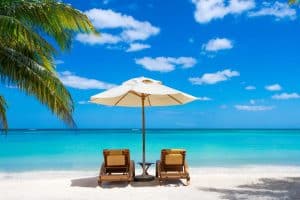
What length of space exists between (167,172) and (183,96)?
1.32 meters

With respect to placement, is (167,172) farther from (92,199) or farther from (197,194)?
(92,199)

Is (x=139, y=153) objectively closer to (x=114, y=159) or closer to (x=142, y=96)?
(x=142, y=96)

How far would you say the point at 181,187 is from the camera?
8.01 meters

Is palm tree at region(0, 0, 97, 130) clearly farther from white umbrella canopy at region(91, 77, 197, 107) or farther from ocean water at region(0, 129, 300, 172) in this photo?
ocean water at region(0, 129, 300, 172)

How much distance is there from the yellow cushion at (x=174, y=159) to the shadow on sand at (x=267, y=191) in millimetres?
749

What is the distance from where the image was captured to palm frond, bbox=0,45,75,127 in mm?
7074

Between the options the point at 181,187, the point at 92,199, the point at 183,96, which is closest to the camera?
the point at 92,199

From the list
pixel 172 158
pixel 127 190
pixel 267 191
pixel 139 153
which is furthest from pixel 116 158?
pixel 139 153

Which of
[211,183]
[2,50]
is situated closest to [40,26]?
[2,50]

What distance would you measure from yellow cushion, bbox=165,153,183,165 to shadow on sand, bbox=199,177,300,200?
2.46 ft

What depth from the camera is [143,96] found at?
895 centimetres

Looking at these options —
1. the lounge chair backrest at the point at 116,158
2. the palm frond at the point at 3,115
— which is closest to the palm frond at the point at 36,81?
the lounge chair backrest at the point at 116,158

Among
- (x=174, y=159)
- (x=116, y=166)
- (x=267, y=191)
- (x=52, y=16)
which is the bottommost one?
(x=267, y=191)

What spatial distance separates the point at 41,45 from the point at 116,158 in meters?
2.83
